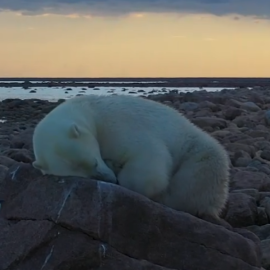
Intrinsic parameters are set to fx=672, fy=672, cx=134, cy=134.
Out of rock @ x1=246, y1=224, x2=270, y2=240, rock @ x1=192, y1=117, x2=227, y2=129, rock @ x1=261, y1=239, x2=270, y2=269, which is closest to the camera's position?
rock @ x1=261, y1=239, x2=270, y2=269

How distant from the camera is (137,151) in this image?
471 centimetres

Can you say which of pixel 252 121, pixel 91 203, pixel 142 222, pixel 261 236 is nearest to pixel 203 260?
pixel 142 222

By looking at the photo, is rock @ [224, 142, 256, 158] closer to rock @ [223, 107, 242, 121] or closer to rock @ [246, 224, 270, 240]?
rock @ [246, 224, 270, 240]

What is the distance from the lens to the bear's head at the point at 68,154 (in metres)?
4.46

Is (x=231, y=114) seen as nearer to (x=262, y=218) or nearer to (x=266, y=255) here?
(x=262, y=218)

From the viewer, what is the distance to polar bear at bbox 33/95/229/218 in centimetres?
451

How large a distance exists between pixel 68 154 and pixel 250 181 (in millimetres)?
2887

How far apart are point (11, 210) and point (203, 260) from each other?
4.09 ft

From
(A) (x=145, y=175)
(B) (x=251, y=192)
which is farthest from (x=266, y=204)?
(A) (x=145, y=175)

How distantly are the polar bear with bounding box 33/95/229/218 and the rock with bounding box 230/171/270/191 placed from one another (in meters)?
1.67

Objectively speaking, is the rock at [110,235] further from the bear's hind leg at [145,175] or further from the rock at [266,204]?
the rock at [266,204]

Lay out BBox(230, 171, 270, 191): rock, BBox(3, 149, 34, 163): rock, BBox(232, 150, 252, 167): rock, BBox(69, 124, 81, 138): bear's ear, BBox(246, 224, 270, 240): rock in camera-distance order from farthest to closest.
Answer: BBox(3, 149, 34, 163): rock < BBox(232, 150, 252, 167): rock < BBox(230, 171, 270, 191): rock < BBox(246, 224, 270, 240): rock < BBox(69, 124, 81, 138): bear's ear

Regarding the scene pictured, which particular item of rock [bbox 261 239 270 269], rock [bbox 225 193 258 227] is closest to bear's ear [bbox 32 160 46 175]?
rock [bbox 261 239 270 269]

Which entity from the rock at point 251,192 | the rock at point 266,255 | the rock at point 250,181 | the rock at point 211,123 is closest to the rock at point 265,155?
the rock at point 250,181
